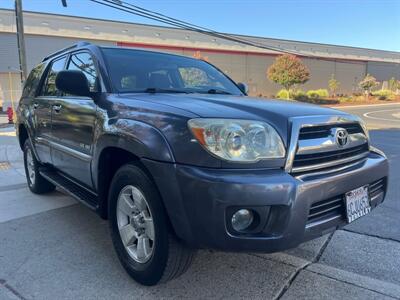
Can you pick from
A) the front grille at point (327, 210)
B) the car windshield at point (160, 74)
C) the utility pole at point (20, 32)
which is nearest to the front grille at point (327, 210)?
the front grille at point (327, 210)

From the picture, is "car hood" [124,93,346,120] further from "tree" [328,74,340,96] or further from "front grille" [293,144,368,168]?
"tree" [328,74,340,96]

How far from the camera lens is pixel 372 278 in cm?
290

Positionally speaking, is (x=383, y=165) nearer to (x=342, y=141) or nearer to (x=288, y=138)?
(x=342, y=141)

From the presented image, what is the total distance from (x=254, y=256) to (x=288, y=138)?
137 centimetres

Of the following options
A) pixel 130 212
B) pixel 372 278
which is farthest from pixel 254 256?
pixel 130 212

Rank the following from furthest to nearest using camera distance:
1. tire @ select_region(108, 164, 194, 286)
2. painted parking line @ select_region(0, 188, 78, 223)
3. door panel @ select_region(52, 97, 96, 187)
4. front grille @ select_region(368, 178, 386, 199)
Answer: painted parking line @ select_region(0, 188, 78, 223) < door panel @ select_region(52, 97, 96, 187) < front grille @ select_region(368, 178, 386, 199) < tire @ select_region(108, 164, 194, 286)

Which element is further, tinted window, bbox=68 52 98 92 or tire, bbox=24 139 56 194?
tire, bbox=24 139 56 194

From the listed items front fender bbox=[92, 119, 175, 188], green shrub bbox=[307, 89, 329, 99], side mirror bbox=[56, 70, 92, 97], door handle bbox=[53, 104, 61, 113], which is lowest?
green shrub bbox=[307, 89, 329, 99]

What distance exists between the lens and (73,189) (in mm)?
3779

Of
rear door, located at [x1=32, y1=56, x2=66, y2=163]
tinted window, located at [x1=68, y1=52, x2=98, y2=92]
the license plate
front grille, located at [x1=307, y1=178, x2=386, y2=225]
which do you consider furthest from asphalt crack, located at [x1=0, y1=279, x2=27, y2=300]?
the license plate

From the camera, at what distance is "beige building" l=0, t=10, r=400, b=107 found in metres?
33.2

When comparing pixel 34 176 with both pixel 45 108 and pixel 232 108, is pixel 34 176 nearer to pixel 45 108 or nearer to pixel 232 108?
pixel 45 108

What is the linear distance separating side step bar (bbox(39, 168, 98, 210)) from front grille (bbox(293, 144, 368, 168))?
5.83 ft

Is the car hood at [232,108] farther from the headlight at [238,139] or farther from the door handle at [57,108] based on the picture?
the door handle at [57,108]
